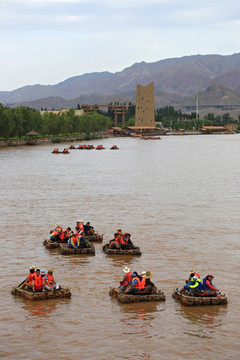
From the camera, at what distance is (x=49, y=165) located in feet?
309

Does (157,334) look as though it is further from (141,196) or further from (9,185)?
(9,185)

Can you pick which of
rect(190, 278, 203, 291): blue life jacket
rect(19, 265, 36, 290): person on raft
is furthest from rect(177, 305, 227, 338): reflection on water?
rect(19, 265, 36, 290): person on raft

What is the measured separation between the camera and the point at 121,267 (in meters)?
28.8

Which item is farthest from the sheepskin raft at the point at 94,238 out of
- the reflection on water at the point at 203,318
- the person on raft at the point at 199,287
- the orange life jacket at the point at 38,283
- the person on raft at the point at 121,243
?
the reflection on water at the point at 203,318

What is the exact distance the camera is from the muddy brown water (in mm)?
19766

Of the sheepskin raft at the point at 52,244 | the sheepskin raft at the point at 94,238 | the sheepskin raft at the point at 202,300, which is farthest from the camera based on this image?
the sheepskin raft at the point at 94,238

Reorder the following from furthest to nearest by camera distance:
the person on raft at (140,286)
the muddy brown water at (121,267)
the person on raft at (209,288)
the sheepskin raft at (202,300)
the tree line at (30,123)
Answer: the tree line at (30,123)
the person on raft at (140,286)
the person on raft at (209,288)
the sheepskin raft at (202,300)
the muddy brown water at (121,267)

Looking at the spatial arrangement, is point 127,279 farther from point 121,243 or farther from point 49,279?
point 121,243

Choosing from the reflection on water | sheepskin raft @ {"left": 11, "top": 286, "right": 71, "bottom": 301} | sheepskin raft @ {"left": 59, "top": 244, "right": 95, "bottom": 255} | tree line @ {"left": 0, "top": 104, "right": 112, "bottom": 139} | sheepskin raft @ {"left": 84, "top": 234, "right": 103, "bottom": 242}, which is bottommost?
the reflection on water

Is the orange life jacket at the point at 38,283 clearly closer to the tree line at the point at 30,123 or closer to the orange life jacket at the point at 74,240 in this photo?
the orange life jacket at the point at 74,240

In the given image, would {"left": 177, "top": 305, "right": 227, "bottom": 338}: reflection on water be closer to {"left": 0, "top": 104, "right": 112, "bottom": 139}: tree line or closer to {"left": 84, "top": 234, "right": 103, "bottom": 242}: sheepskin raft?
{"left": 84, "top": 234, "right": 103, "bottom": 242}: sheepskin raft

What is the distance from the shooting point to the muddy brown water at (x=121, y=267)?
64.8ft

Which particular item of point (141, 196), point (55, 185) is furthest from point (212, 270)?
point (55, 185)

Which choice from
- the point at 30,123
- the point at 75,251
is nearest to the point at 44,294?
the point at 75,251
